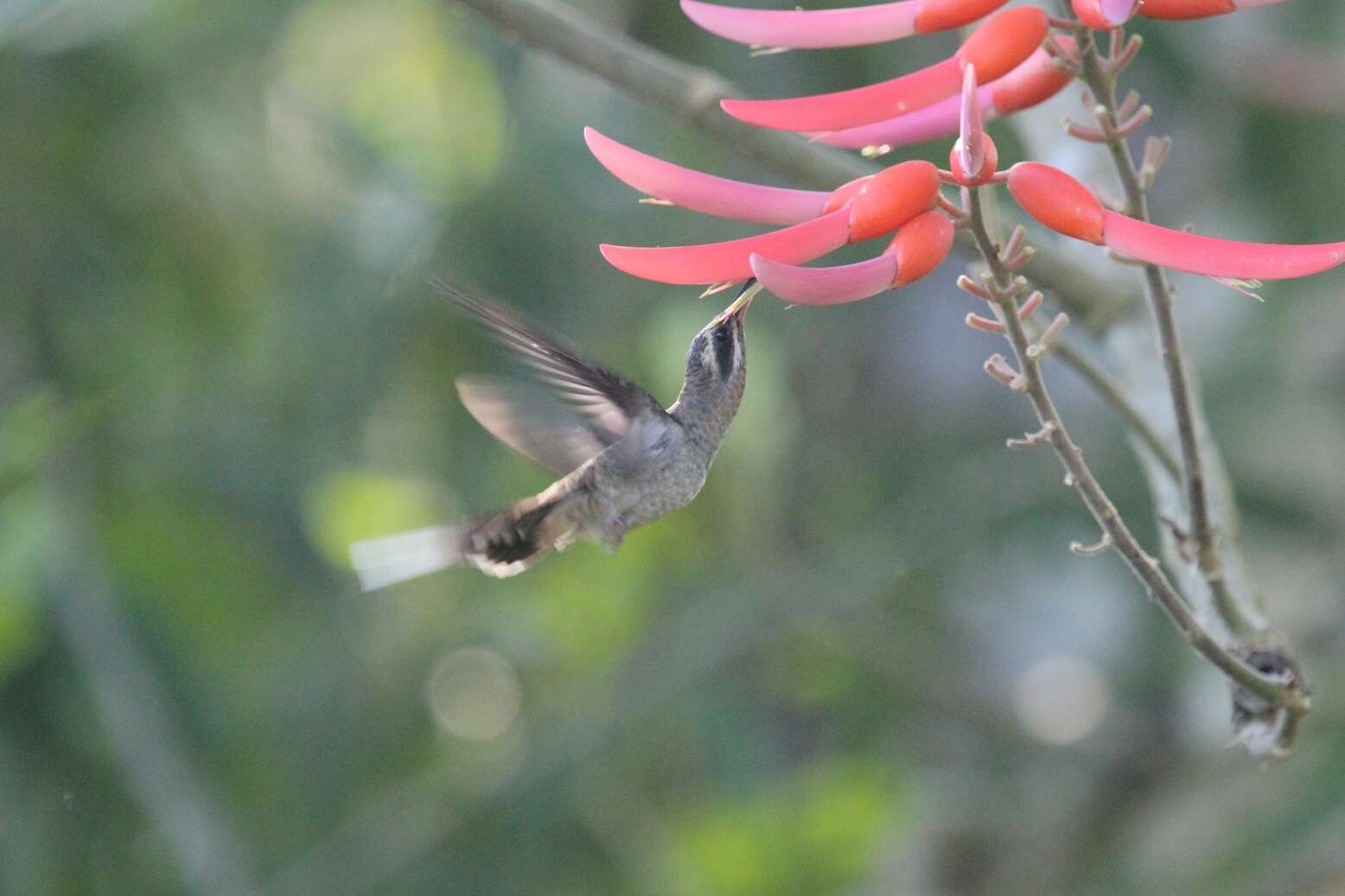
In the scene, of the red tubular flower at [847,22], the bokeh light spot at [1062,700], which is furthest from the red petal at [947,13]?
the bokeh light spot at [1062,700]

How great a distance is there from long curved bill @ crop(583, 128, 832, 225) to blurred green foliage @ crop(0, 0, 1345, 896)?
4.76ft

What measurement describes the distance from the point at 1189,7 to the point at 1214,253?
177mm

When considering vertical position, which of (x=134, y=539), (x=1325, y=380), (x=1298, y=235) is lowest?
(x=134, y=539)

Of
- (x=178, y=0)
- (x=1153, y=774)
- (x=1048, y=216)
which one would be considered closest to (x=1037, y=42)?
(x=1048, y=216)

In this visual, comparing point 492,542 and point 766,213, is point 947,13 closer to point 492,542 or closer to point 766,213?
point 766,213

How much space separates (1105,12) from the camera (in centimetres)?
84

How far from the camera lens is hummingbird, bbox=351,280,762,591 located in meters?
1.21

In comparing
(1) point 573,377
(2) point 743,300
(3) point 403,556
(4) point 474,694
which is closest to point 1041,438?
(2) point 743,300

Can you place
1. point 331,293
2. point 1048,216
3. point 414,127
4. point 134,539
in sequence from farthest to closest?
point 414,127 → point 331,293 → point 134,539 → point 1048,216

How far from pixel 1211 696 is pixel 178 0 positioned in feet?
7.42

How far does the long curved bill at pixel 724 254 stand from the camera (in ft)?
2.72

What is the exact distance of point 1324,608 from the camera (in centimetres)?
283

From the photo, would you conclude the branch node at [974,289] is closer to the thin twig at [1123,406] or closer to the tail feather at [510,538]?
the thin twig at [1123,406]

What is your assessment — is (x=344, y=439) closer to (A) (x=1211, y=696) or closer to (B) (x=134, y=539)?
(B) (x=134, y=539)
